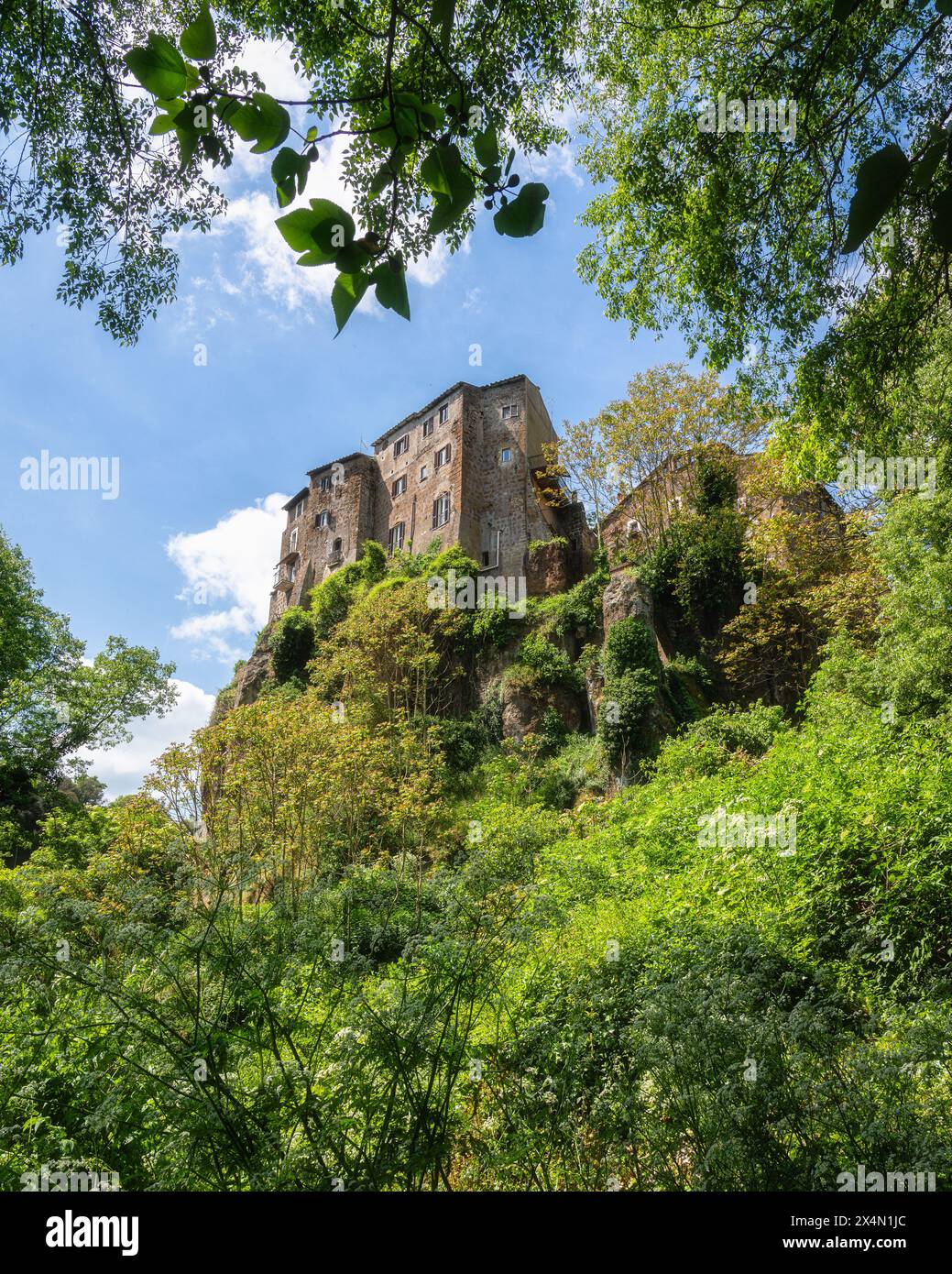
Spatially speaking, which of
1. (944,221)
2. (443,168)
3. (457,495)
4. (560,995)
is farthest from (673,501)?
(443,168)

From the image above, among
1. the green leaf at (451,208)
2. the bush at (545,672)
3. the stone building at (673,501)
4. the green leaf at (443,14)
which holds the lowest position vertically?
the green leaf at (451,208)

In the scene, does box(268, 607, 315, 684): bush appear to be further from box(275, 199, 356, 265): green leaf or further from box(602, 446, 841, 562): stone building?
box(275, 199, 356, 265): green leaf

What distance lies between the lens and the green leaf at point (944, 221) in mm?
1502

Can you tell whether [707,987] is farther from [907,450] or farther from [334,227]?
[907,450]

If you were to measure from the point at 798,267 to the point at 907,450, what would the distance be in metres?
5.79

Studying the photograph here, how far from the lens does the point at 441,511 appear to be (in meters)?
33.0

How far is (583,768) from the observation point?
57.8ft

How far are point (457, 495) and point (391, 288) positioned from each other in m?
30.9

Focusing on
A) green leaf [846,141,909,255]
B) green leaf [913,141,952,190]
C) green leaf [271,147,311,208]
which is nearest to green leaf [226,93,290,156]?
green leaf [271,147,311,208]

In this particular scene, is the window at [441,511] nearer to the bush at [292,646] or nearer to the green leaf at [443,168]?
the bush at [292,646]

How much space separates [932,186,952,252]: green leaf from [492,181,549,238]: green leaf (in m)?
0.79

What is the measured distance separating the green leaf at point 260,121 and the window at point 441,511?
30.9 m

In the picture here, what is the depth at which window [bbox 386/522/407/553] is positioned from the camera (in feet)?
116

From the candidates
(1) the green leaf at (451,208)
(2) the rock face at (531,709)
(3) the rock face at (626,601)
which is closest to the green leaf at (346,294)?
(1) the green leaf at (451,208)
